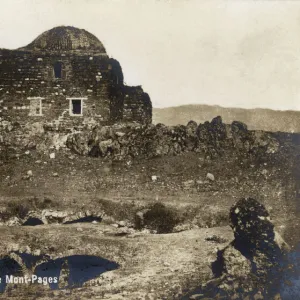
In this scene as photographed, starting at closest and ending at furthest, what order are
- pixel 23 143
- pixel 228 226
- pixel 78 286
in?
1. pixel 78 286
2. pixel 228 226
3. pixel 23 143

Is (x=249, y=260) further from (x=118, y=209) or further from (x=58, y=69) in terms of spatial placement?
(x=58, y=69)

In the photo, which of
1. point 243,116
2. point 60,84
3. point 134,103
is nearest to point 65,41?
point 60,84

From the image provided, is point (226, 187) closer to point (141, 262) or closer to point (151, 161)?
point (151, 161)

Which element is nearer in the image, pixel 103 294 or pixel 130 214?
pixel 103 294

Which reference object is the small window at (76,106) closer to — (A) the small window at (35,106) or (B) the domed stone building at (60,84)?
(B) the domed stone building at (60,84)

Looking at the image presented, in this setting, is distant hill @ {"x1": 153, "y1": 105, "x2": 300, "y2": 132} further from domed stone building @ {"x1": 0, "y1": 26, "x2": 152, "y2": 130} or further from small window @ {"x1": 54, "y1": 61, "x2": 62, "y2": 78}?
small window @ {"x1": 54, "y1": 61, "x2": 62, "y2": 78}

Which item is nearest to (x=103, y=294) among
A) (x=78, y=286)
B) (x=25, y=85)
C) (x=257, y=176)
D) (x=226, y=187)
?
(x=78, y=286)
